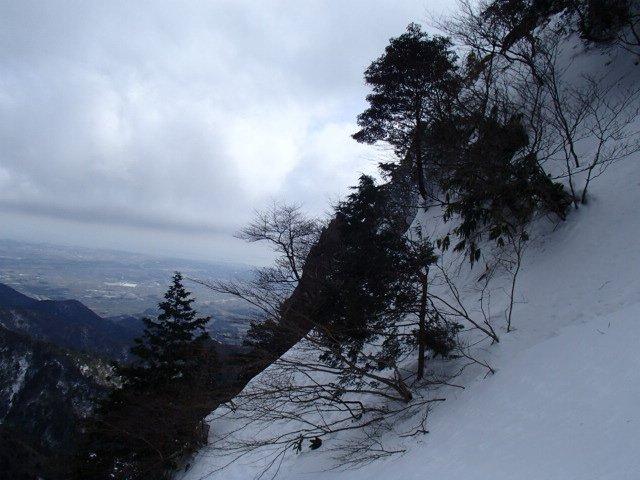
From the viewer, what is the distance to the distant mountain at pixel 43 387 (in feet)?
210

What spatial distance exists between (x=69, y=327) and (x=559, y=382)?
159271 millimetres

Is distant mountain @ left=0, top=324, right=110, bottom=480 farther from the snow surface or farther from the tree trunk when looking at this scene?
the snow surface

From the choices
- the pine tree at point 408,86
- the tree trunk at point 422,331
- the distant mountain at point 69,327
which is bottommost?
the distant mountain at point 69,327

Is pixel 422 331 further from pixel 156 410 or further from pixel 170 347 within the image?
pixel 170 347

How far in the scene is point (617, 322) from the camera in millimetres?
5438

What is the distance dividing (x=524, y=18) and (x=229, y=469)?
1660 centimetres

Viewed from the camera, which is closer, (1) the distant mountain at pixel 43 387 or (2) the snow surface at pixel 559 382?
(2) the snow surface at pixel 559 382

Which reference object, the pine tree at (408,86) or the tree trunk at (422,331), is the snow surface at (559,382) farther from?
the pine tree at (408,86)

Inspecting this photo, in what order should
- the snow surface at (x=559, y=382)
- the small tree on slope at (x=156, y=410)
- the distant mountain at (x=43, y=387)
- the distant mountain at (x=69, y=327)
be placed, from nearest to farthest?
1. the snow surface at (x=559, y=382)
2. the small tree on slope at (x=156, y=410)
3. the distant mountain at (x=43, y=387)
4. the distant mountain at (x=69, y=327)

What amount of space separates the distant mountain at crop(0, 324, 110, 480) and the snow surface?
7303cm

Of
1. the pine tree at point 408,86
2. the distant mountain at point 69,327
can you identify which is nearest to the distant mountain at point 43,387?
the distant mountain at point 69,327

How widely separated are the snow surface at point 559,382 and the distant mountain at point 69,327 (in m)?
119

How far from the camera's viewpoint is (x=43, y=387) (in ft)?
239

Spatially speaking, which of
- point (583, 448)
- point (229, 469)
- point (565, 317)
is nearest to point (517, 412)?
point (583, 448)
